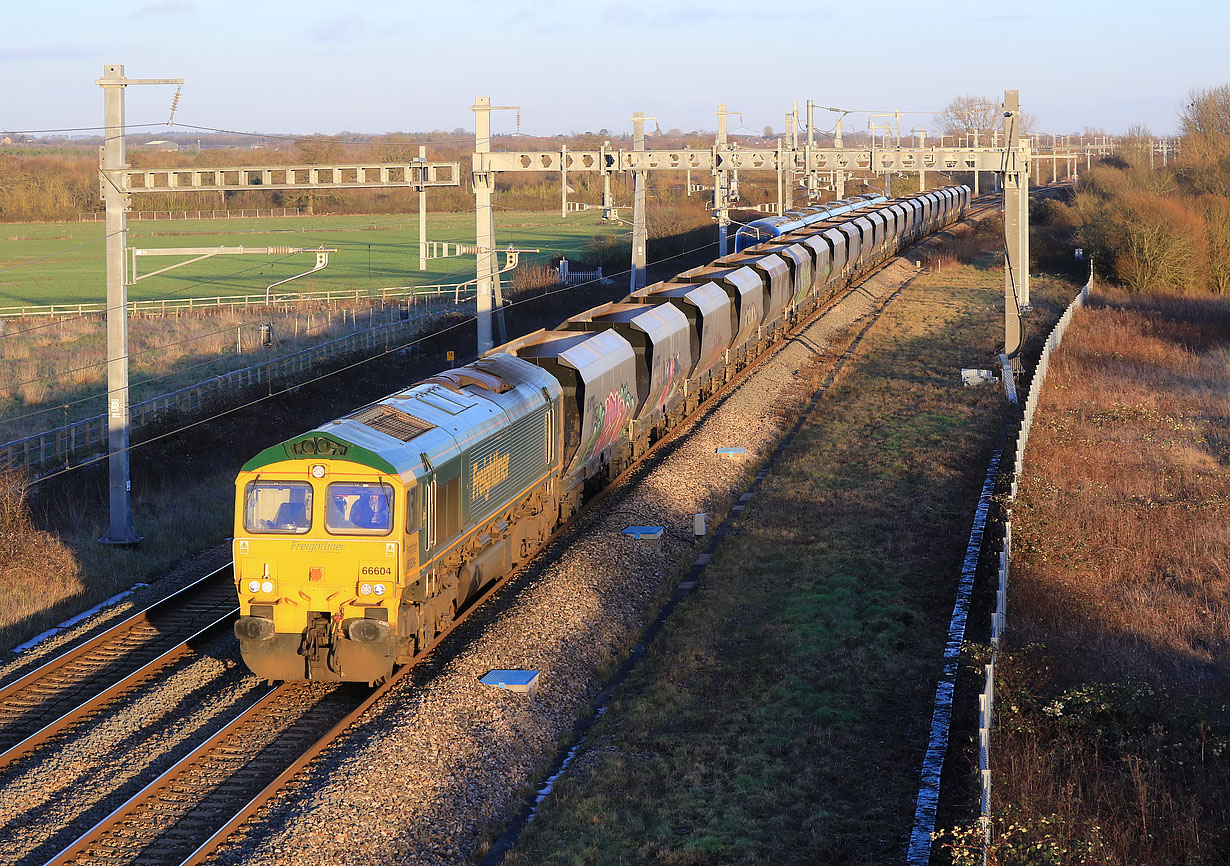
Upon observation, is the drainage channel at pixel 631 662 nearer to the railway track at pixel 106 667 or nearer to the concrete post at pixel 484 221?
the railway track at pixel 106 667

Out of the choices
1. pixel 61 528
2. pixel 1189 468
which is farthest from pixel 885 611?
pixel 61 528

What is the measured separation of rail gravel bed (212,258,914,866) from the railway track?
3.54 m

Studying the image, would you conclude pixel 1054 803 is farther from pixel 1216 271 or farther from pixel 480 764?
pixel 1216 271

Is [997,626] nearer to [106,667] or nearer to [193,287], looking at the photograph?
[106,667]

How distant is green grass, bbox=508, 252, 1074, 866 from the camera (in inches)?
477

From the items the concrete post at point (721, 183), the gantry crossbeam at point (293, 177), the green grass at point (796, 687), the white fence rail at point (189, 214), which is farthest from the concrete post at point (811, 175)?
the white fence rail at point (189, 214)

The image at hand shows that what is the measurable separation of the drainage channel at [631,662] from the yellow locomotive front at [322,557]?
2.58m

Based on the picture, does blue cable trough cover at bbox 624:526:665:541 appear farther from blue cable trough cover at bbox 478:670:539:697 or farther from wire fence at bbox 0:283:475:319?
wire fence at bbox 0:283:475:319

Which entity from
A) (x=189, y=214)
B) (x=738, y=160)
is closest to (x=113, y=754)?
(x=738, y=160)

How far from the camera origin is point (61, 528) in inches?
974

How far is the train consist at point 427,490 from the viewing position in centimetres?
1490

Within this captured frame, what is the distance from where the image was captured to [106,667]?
16906mm

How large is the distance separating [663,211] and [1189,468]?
6858 cm

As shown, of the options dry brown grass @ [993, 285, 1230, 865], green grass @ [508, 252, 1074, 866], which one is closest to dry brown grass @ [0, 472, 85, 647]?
green grass @ [508, 252, 1074, 866]
